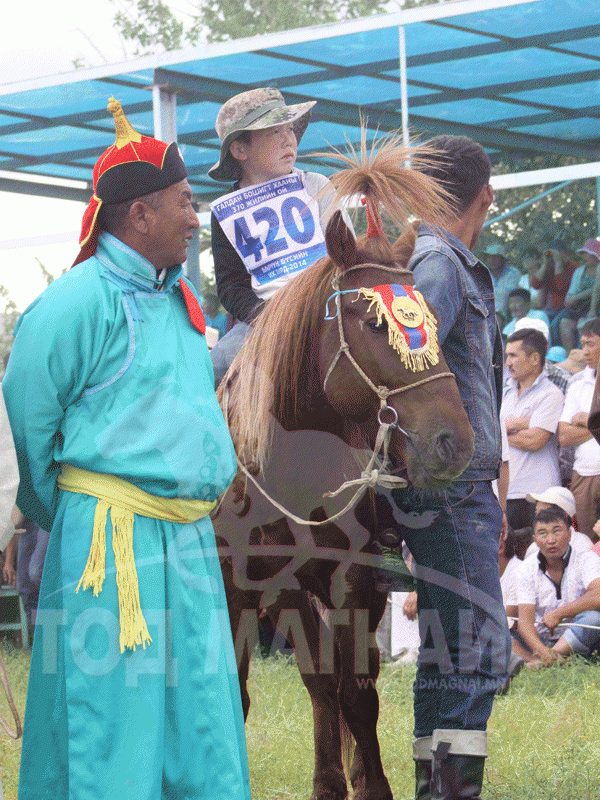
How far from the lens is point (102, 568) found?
2.74 meters

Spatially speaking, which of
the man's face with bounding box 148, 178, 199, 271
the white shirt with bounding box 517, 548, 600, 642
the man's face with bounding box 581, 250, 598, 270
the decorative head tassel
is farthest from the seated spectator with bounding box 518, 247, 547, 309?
the man's face with bounding box 148, 178, 199, 271

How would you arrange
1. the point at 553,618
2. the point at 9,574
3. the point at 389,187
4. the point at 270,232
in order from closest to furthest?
the point at 389,187
the point at 270,232
the point at 553,618
the point at 9,574

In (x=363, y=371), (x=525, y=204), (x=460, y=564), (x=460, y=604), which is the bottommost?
(x=460, y=604)

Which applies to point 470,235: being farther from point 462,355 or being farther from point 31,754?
point 31,754

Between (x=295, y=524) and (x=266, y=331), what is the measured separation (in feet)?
2.28

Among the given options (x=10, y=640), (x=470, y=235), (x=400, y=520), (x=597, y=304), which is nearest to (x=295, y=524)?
(x=400, y=520)

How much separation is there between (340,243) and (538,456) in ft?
12.5

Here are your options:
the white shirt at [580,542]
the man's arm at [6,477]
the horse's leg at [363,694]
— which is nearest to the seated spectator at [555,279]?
the white shirt at [580,542]

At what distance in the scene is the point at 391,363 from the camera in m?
3.24

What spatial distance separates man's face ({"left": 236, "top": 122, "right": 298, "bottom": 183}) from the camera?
4125 millimetres

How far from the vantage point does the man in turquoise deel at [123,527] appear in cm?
271

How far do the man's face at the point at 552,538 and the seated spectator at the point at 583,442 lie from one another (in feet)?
1.12

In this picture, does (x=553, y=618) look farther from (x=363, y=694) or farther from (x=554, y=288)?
(x=554, y=288)

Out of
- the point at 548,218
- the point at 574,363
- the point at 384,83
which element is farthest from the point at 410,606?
the point at 384,83
